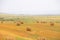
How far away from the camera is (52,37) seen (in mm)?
4078

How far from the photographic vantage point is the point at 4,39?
11.6ft

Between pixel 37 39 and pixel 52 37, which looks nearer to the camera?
pixel 37 39

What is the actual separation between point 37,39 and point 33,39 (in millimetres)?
99

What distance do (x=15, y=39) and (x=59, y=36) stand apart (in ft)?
3.86

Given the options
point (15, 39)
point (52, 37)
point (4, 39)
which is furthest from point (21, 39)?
point (52, 37)

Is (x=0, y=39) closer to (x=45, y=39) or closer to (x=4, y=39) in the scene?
(x=4, y=39)

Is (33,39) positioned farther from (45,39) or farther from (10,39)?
(10,39)

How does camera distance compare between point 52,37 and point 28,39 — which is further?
point 52,37
